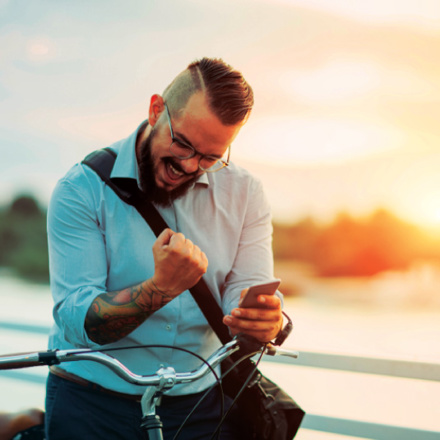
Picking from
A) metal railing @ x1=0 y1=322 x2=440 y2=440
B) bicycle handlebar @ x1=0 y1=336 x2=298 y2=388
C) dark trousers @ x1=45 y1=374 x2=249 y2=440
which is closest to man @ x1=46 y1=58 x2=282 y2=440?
dark trousers @ x1=45 y1=374 x2=249 y2=440

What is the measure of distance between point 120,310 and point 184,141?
500mm

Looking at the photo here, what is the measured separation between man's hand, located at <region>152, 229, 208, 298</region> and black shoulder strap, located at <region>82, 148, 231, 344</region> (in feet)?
1.13

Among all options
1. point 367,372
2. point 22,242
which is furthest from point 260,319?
point 22,242

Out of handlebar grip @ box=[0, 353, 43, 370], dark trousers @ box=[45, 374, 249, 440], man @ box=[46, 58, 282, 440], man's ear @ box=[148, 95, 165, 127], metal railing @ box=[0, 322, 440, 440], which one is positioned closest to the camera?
handlebar grip @ box=[0, 353, 43, 370]

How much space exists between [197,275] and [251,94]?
2.11 ft

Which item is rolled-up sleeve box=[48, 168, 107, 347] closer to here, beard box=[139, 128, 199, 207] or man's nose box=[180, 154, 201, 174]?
beard box=[139, 128, 199, 207]

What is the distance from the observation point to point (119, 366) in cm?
112

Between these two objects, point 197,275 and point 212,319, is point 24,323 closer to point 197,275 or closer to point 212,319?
point 212,319

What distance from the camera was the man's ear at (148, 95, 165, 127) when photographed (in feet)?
5.11

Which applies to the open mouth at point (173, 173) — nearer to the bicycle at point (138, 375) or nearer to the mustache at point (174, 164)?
the mustache at point (174, 164)

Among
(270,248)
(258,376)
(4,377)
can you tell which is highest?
(270,248)

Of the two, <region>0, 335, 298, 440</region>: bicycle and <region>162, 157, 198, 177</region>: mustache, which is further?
<region>162, 157, 198, 177</region>: mustache

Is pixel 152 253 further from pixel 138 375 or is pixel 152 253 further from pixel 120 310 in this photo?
pixel 138 375

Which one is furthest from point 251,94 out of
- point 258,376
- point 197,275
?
point 258,376
